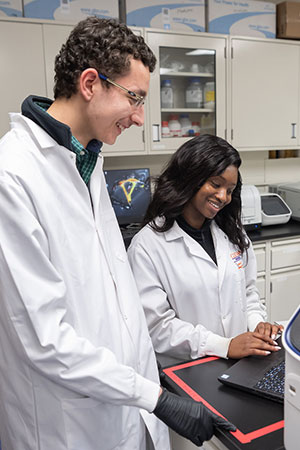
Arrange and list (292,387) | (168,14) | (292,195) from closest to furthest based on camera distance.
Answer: (292,387), (168,14), (292,195)

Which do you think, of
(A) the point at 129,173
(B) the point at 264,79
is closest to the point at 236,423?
(A) the point at 129,173

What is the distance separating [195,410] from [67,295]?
360mm

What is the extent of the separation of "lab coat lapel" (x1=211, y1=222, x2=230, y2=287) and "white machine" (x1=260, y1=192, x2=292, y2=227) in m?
1.46

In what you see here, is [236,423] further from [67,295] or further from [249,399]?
[67,295]

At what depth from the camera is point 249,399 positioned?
90 cm

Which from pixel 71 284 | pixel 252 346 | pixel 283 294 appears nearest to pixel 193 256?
pixel 252 346

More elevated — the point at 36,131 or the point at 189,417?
the point at 36,131

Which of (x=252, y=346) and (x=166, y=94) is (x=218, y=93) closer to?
(x=166, y=94)

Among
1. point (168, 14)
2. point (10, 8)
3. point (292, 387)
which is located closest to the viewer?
point (292, 387)

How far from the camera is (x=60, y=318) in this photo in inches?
30.2

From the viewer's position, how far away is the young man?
75cm

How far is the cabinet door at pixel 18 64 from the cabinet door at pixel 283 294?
6.59ft

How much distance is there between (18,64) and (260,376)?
2189 mm

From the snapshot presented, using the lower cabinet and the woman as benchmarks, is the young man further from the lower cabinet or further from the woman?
the lower cabinet
